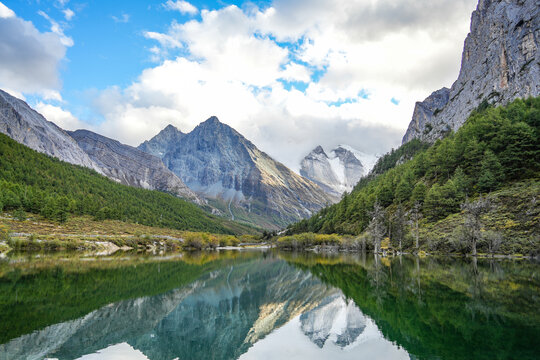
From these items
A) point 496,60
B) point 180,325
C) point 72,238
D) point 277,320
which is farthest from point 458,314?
point 496,60

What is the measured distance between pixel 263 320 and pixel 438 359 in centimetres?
1036

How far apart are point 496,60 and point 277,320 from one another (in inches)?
6108

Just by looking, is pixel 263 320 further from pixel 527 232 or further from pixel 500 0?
pixel 500 0

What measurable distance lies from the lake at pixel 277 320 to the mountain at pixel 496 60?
378 feet

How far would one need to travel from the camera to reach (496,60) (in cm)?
13038

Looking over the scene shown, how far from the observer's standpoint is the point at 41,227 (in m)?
92.6

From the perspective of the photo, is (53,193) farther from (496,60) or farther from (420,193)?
(496,60)

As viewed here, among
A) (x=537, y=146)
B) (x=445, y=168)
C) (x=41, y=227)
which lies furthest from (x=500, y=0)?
(x=41, y=227)

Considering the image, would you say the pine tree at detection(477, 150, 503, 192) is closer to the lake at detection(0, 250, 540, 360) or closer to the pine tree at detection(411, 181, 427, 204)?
the pine tree at detection(411, 181, 427, 204)

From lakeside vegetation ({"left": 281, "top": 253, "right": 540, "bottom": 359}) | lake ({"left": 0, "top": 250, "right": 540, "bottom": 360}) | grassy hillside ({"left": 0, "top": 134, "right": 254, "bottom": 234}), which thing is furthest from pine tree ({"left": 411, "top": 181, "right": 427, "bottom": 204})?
grassy hillside ({"left": 0, "top": 134, "right": 254, "bottom": 234})

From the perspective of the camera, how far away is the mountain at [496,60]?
4384 inches

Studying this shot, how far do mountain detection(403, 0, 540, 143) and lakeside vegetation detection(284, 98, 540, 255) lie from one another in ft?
121

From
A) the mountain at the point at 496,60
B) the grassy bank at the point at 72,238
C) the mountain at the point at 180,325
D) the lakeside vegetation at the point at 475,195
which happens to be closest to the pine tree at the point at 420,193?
the lakeside vegetation at the point at 475,195

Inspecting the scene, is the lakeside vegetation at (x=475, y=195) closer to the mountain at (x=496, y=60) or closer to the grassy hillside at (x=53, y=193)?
the mountain at (x=496, y=60)
